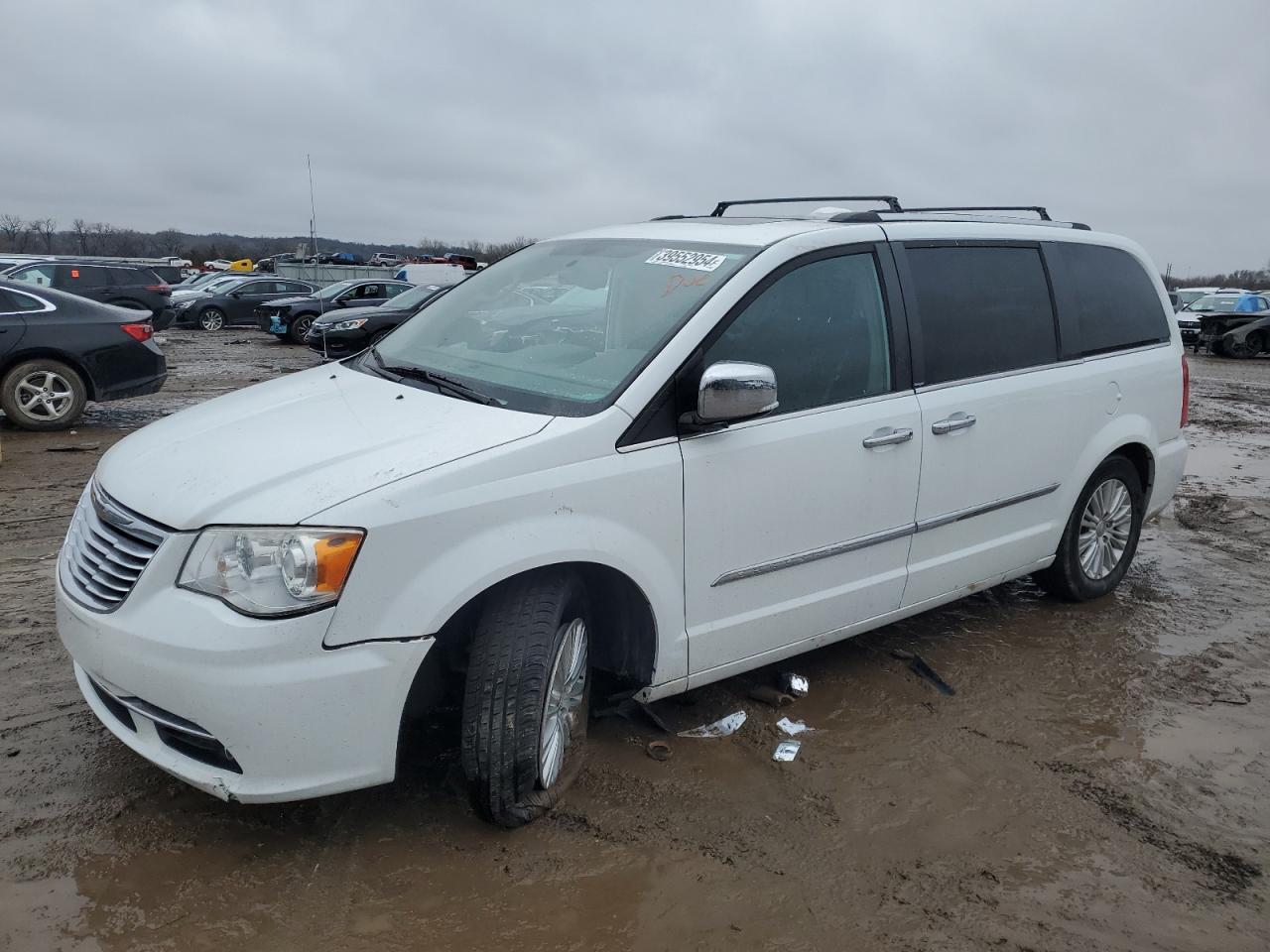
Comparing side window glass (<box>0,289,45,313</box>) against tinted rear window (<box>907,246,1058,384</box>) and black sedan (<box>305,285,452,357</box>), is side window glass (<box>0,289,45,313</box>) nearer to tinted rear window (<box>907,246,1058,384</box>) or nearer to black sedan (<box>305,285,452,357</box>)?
black sedan (<box>305,285,452,357</box>)

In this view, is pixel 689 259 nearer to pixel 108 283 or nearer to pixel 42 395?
pixel 42 395

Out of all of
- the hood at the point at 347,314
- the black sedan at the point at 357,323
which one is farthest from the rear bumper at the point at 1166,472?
the hood at the point at 347,314

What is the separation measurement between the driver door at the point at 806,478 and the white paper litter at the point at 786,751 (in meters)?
0.32

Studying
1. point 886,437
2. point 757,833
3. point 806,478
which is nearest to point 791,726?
point 757,833

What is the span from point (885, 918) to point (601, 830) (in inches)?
Result: 33.7

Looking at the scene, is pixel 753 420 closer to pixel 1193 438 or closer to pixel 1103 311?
pixel 1103 311

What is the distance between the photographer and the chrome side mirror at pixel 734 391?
2986 mm

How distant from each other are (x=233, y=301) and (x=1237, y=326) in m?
24.6

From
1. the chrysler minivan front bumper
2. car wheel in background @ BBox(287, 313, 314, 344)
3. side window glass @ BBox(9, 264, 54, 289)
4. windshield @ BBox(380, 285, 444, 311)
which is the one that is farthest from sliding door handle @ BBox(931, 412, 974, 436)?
car wheel in background @ BBox(287, 313, 314, 344)

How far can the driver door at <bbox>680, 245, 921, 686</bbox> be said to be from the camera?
322cm

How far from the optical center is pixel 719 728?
3668 millimetres

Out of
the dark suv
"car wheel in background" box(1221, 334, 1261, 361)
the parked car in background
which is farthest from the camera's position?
"car wheel in background" box(1221, 334, 1261, 361)

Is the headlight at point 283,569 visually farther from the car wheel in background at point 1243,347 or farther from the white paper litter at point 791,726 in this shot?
the car wheel in background at point 1243,347

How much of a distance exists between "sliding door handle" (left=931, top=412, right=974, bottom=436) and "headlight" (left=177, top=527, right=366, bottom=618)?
226 cm
